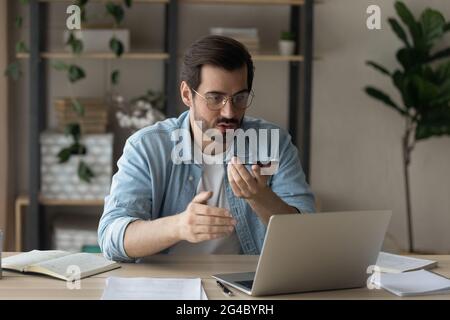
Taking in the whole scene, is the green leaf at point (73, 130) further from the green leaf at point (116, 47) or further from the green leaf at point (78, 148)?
the green leaf at point (116, 47)

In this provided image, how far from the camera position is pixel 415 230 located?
14.6ft

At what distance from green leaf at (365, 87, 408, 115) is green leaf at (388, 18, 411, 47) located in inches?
11.5

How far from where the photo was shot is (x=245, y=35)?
152 inches

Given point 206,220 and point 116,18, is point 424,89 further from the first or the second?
point 206,220

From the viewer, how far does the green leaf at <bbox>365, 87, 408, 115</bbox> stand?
4.06m

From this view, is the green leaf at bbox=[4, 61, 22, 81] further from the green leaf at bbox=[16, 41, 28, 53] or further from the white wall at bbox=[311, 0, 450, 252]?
the white wall at bbox=[311, 0, 450, 252]

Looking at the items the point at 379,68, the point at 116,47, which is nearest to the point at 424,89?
the point at 379,68

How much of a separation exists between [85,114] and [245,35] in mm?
908

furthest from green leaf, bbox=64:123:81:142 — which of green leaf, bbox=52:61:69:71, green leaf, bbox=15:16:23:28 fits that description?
green leaf, bbox=15:16:23:28

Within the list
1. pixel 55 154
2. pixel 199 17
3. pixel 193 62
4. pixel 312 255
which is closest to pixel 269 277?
pixel 312 255

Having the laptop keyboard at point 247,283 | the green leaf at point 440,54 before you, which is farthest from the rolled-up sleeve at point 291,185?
the green leaf at point 440,54

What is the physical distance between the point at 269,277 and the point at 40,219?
246cm

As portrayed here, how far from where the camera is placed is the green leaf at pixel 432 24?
396 centimetres
